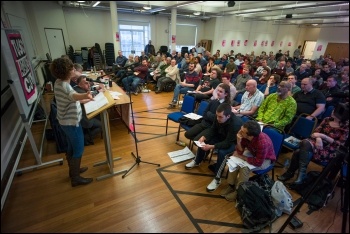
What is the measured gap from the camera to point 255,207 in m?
1.77

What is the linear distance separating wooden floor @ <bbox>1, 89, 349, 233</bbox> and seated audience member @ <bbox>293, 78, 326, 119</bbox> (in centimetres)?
82

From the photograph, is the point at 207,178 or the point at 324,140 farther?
the point at 207,178

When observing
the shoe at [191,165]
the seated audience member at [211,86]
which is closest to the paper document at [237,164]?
the shoe at [191,165]

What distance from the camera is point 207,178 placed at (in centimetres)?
248

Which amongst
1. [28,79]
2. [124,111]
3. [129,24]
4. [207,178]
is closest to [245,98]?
[207,178]

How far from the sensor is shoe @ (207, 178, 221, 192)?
224 centimetres

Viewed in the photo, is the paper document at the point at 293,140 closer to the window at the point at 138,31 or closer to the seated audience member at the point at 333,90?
the seated audience member at the point at 333,90

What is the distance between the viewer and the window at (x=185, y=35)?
12.0 metres

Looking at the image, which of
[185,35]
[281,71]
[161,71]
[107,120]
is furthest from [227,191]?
[185,35]

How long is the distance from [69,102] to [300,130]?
3.06 metres

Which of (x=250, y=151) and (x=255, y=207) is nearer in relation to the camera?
(x=255, y=207)

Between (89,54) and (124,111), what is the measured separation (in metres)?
5.71

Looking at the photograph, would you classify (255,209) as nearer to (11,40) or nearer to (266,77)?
(11,40)

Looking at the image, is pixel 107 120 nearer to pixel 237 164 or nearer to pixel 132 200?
pixel 132 200
